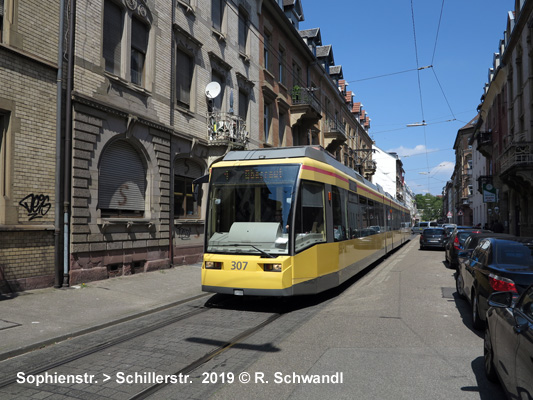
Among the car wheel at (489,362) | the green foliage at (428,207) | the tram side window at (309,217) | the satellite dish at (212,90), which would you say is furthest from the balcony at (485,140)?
the green foliage at (428,207)

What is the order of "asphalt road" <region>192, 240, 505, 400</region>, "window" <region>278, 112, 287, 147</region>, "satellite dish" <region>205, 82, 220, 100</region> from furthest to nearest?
"window" <region>278, 112, 287, 147</region> → "satellite dish" <region>205, 82, 220, 100</region> → "asphalt road" <region>192, 240, 505, 400</region>

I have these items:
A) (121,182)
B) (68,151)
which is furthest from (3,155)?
(121,182)

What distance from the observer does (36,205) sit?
995 centimetres

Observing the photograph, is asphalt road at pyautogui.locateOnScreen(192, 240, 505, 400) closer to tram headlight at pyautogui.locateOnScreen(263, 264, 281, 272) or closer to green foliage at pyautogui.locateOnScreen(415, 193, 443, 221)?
tram headlight at pyautogui.locateOnScreen(263, 264, 281, 272)

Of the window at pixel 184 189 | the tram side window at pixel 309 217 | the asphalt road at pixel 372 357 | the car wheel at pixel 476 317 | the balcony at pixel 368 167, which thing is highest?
the balcony at pixel 368 167

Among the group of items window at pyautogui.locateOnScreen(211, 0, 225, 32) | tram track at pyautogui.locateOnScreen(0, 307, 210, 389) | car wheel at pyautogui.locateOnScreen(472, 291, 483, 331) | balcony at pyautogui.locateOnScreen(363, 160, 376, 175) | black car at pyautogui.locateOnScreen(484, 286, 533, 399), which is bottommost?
tram track at pyautogui.locateOnScreen(0, 307, 210, 389)

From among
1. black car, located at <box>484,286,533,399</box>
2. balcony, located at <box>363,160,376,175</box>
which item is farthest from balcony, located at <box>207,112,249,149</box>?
balcony, located at <box>363,160,376,175</box>

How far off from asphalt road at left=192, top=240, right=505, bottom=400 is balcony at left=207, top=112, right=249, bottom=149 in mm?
9690

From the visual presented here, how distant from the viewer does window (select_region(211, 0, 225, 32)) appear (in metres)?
18.2

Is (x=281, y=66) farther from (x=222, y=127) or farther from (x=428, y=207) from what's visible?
(x=428, y=207)

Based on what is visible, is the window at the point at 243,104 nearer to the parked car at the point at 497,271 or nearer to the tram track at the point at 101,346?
the tram track at the point at 101,346

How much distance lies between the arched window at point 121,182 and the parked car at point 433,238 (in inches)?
721

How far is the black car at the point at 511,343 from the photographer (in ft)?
9.45

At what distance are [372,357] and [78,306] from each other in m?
5.84
